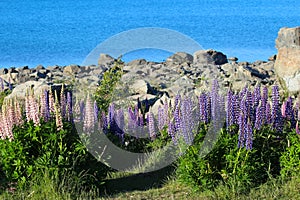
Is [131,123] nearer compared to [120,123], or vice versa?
[120,123]

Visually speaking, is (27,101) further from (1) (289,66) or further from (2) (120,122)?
(1) (289,66)

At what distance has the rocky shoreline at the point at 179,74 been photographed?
40.7 feet

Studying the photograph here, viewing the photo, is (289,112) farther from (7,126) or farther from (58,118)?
(7,126)

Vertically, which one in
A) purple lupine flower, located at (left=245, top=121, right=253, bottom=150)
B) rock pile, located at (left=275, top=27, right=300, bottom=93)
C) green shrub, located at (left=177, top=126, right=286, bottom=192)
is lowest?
green shrub, located at (left=177, top=126, right=286, bottom=192)

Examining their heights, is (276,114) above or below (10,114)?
below

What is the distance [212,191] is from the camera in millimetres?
6996

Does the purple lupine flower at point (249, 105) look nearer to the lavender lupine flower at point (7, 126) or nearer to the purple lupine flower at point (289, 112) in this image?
the purple lupine flower at point (289, 112)

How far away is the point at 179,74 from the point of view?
16406 mm

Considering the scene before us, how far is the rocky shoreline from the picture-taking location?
12.4m

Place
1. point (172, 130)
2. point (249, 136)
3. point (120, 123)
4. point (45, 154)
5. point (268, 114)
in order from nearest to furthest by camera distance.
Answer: point (249, 136) < point (45, 154) < point (268, 114) < point (172, 130) < point (120, 123)

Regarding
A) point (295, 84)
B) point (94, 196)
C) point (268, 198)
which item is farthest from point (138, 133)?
point (295, 84)

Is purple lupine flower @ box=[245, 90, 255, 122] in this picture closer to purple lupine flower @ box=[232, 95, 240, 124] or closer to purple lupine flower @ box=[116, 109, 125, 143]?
purple lupine flower @ box=[232, 95, 240, 124]

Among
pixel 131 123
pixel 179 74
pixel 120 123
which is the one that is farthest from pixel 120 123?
A: pixel 179 74

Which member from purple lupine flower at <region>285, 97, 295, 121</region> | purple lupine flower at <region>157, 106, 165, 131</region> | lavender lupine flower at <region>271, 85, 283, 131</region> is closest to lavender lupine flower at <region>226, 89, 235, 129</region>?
lavender lupine flower at <region>271, 85, 283, 131</region>
